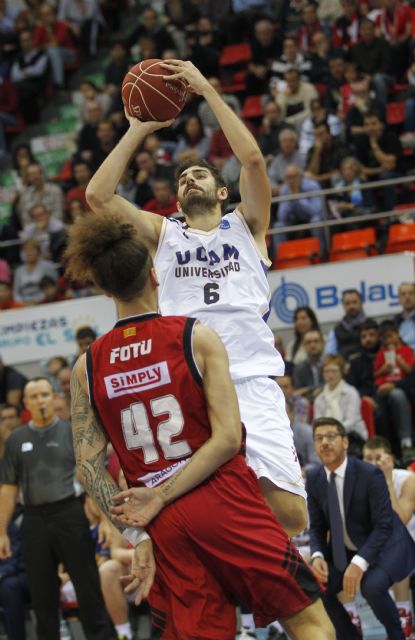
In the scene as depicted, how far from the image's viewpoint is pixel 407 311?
41.4 feet

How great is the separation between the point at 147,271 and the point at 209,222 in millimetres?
1501

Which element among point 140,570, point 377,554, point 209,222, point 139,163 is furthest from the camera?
point 139,163

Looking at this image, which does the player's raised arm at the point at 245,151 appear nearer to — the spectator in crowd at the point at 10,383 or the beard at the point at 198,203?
the beard at the point at 198,203

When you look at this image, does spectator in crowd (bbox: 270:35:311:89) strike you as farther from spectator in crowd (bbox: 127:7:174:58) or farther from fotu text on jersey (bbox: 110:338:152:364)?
fotu text on jersey (bbox: 110:338:152:364)

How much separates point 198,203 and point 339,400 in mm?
5827

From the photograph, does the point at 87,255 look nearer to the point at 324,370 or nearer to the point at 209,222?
the point at 209,222

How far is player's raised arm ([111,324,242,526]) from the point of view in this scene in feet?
14.3

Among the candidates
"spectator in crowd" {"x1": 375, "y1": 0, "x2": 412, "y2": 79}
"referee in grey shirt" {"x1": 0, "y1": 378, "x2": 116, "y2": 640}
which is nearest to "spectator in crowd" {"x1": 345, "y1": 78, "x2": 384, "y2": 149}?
"spectator in crowd" {"x1": 375, "y1": 0, "x2": 412, "y2": 79}

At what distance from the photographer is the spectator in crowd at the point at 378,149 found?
14.6 metres

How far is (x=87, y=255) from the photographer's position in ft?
14.7

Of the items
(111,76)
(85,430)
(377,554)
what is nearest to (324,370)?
(377,554)

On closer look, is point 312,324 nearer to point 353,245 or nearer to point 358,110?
point 353,245

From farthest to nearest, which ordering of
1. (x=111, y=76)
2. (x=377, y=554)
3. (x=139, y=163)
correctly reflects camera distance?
(x=111, y=76) → (x=139, y=163) → (x=377, y=554)

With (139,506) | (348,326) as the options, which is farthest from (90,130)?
(139,506)
